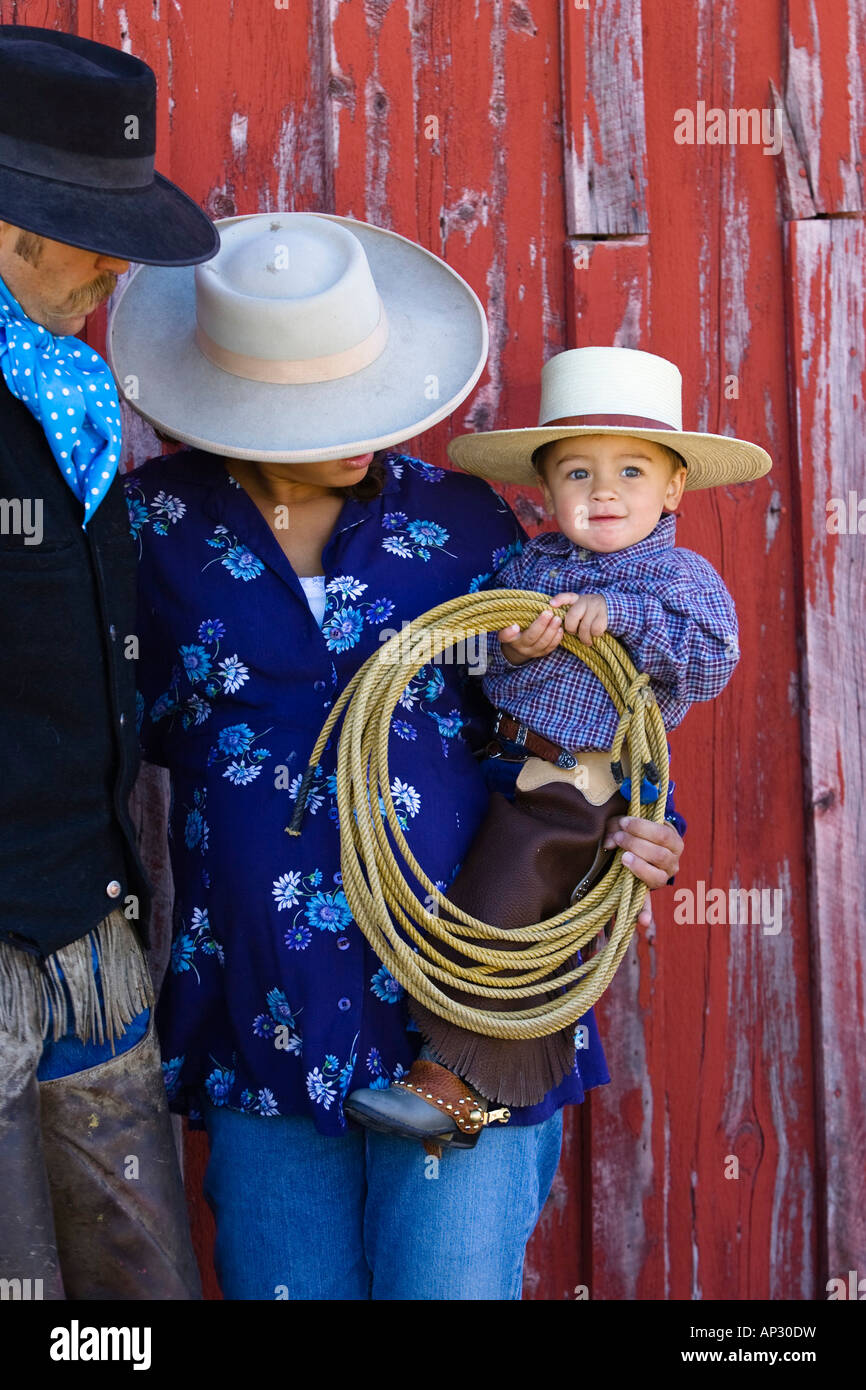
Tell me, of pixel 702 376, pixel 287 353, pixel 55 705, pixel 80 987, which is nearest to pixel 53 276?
pixel 287 353

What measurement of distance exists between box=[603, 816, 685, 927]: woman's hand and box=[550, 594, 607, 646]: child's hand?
0.30m

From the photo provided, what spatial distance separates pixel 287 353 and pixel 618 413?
1.81 feet

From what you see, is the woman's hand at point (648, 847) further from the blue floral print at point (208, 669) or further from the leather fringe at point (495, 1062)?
the blue floral print at point (208, 669)

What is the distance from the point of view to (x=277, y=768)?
2.14m

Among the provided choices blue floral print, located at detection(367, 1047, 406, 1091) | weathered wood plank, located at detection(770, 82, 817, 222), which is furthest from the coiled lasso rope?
weathered wood plank, located at detection(770, 82, 817, 222)

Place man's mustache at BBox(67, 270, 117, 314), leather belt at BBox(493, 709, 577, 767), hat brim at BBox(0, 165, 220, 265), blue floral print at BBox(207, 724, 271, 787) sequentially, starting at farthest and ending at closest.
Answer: leather belt at BBox(493, 709, 577, 767) < blue floral print at BBox(207, 724, 271, 787) < man's mustache at BBox(67, 270, 117, 314) < hat brim at BBox(0, 165, 220, 265)

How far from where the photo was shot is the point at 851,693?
277 cm

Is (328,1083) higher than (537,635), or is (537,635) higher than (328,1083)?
(537,635)

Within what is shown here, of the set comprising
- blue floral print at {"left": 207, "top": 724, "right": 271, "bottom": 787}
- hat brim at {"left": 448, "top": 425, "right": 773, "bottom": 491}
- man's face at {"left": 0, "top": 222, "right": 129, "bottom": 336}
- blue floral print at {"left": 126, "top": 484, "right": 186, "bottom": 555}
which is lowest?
blue floral print at {"left": 207, "top": 724, "right": 271, "bottom": 787}

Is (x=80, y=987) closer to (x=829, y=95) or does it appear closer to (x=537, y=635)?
(x=537, y=635)

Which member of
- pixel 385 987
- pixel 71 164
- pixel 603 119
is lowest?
pixel 385 987

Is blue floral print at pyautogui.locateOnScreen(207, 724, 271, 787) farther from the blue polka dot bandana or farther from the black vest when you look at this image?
the blue polka dot bandana

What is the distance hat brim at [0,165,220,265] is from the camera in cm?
178

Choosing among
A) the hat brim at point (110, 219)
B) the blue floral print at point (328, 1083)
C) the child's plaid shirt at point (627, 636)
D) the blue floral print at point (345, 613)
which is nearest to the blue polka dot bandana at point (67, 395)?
the hat brim at point (110, 219)
